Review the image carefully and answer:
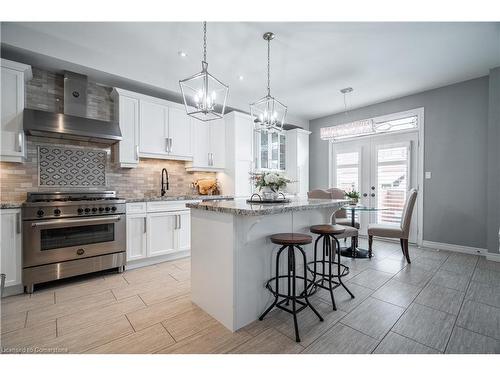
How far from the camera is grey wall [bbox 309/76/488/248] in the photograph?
3.66 m

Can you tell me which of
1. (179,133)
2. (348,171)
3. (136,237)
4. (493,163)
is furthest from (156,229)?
(493,163)

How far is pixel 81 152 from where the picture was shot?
10.7 feet

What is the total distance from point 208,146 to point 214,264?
2811 millimetres

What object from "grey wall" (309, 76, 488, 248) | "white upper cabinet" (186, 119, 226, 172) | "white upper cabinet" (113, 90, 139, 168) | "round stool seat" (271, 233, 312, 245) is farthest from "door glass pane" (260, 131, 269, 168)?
"round stool seat" (271, 233, 312, 245)

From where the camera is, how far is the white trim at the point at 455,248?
3654mm

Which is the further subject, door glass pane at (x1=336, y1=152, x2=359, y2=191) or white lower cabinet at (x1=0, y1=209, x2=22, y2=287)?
door glass pane at (x1=336, y1=152, x2=359, y2=191)

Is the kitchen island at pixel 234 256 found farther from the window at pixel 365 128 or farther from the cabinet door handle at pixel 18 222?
the window at pixel 365 128

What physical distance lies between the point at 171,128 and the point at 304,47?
2300 mm

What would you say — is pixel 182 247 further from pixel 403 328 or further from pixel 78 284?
pixel 403 328

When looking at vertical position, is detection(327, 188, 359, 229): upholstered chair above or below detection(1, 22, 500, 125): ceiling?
below

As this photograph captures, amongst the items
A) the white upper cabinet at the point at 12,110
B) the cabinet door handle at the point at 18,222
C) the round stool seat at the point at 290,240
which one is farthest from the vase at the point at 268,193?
the white upper cabinet at the point at 12,110

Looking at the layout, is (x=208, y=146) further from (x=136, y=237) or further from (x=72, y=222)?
(x=72, y=222)

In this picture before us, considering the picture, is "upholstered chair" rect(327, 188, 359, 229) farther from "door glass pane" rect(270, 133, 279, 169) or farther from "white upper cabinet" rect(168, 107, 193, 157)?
"white upper cabinet" rect(168, 107, 193, 157)

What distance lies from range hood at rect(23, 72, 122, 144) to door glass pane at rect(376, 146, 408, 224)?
4723 millimetres
